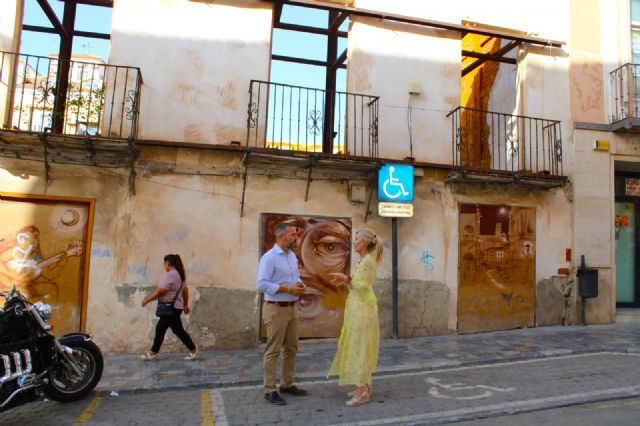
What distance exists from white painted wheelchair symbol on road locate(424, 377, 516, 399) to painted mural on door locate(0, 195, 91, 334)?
18.6 feet

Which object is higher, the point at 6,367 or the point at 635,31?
the point at 635,31

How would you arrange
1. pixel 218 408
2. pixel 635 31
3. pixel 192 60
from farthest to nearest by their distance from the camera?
pixel 635 31, pixel 192 60, pixel 218 408

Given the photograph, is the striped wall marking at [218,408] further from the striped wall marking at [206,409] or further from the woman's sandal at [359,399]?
the woman's sandal at [359,399]

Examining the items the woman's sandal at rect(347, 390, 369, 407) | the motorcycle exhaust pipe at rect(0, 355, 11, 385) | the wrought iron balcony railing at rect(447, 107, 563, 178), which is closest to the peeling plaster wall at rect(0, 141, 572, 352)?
the wrought iron balcony railing at rect(447, 107, 563, 178)

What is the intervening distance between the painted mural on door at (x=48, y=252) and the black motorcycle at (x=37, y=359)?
2.65m

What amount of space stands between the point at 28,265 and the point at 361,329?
18.9 feet

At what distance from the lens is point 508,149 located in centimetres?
1124

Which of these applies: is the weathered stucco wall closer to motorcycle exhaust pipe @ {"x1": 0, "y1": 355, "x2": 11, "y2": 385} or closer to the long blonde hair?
the long blonde hair

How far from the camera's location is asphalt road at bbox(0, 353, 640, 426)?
15.4 feet

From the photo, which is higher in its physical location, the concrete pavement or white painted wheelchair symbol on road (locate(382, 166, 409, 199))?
white painted wheelchair symbol on road (locate(382, 166, 409, 199))

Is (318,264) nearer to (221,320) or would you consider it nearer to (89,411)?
(221,320)

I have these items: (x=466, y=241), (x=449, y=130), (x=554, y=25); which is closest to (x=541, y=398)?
(x=466, y=241)

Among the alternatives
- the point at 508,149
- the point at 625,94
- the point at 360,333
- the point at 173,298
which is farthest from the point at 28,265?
the point at 625,94

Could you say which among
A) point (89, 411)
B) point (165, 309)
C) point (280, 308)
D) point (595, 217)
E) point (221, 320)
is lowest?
point (89, 411)
